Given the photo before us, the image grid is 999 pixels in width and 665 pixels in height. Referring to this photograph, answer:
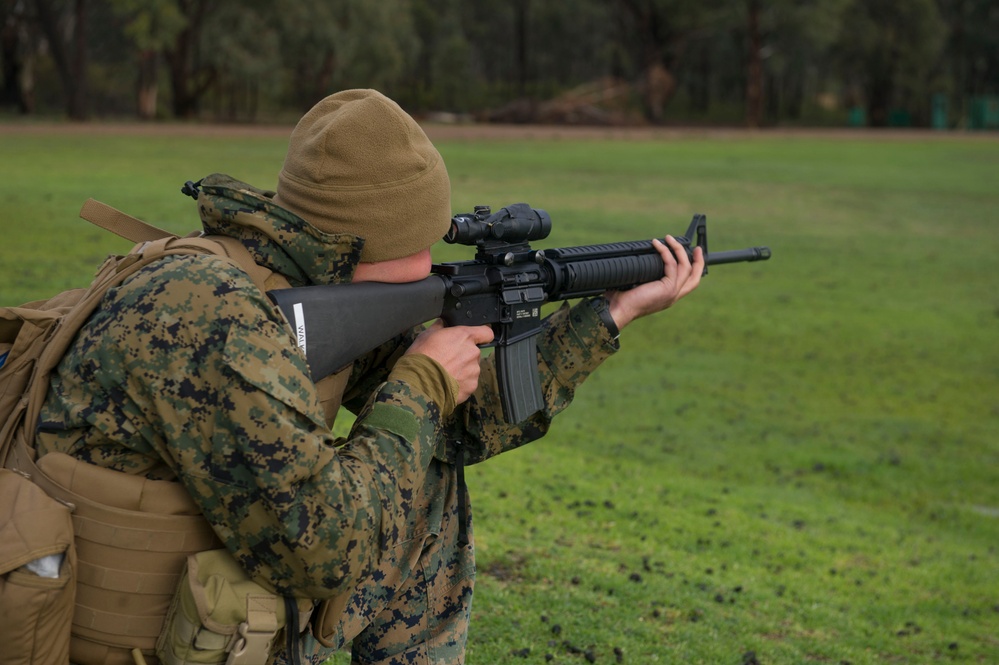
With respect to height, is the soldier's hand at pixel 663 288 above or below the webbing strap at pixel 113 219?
below

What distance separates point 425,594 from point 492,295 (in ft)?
2.98

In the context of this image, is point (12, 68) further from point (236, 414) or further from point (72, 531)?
point (236, 414)

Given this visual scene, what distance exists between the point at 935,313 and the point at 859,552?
7.52 meters

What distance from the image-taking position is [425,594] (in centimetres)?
338

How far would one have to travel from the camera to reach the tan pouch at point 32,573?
241cm

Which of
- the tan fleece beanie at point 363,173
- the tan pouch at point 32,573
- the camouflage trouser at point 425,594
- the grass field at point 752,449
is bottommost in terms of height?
the grass field at point 752,449

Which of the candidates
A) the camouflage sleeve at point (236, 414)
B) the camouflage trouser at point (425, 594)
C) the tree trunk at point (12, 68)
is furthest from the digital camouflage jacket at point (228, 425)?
the tree trunk at point (12, 68)

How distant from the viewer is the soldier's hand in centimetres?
400

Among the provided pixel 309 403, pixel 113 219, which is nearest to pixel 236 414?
pixel 309 403

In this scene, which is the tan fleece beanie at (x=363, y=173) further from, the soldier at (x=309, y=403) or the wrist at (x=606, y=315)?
the wrist at (x=606, y=315)

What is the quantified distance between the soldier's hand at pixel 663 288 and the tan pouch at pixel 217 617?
1749mm

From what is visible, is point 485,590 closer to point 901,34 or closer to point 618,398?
point 618,398

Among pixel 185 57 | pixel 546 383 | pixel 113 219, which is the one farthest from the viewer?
pixel 185 57

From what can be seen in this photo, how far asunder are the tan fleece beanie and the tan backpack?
247 millimetres
